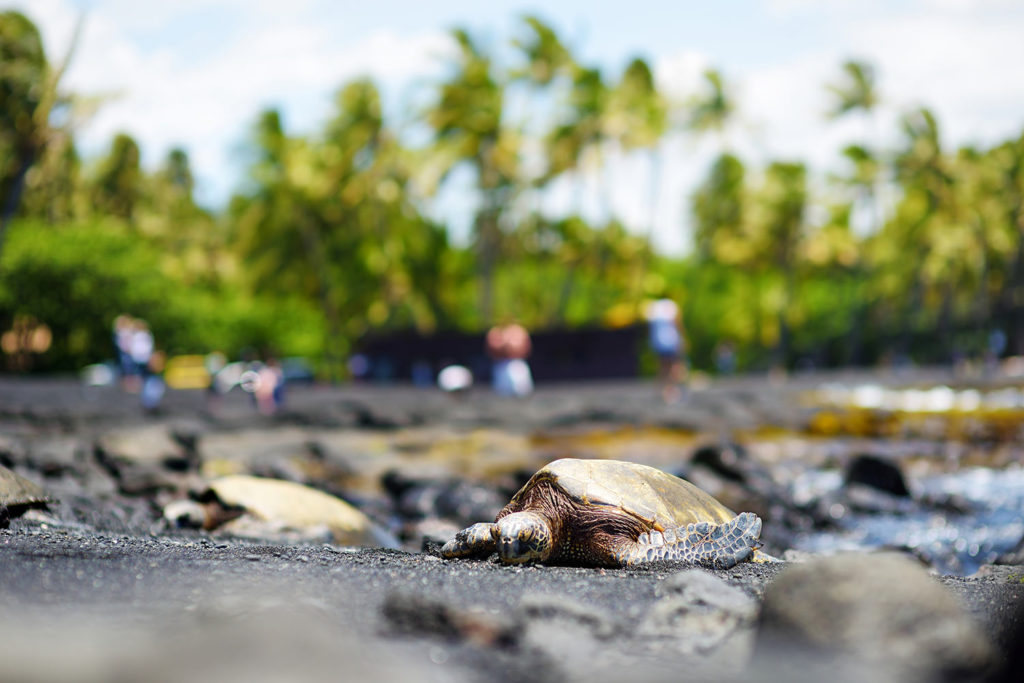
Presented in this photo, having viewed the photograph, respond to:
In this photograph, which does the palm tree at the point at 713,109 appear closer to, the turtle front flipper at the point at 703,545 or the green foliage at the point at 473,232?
the green foliage at the point at 473,232

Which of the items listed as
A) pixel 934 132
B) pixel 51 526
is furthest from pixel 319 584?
pixel 934 132

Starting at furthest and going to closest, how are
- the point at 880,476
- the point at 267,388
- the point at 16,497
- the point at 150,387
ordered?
the point at 267,388, the point at 150,387, the point at 880,476, the point at 16,497

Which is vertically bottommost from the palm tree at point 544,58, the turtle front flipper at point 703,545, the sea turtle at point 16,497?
the turtle front flipper at point 703,545

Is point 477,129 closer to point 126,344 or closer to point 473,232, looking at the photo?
Result: point 473,232

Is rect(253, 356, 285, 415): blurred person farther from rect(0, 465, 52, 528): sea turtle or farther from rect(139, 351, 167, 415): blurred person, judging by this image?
rect(0, 465, 52, 528): sea turtle

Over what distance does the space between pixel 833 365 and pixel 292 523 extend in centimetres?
4534

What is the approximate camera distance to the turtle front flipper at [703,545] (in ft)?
12.1

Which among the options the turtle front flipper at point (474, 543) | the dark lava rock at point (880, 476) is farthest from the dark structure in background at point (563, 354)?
the turtle front flipper at point (474, 543)

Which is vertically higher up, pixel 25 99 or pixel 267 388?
pixel 25 99

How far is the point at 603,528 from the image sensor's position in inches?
151

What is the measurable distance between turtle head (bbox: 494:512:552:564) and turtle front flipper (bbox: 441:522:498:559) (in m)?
0.05

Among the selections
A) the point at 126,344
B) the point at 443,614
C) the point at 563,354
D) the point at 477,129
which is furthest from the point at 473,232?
the point at 443,614

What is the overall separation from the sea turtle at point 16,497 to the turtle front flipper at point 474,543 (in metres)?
2.26

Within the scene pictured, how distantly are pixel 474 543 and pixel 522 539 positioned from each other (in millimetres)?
230
